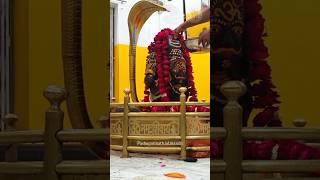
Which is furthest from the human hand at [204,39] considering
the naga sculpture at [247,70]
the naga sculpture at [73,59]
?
the naga sculpture at [73,59]

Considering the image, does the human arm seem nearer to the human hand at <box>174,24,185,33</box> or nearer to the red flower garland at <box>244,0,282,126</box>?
the human hand at <box>174,24,185,33</box>

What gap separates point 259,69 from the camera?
855 millimetres

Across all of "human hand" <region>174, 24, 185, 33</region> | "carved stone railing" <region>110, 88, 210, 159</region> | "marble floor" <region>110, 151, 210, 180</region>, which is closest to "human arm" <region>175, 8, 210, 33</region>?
"human hand" <region>174, 24, 185, 33</region>

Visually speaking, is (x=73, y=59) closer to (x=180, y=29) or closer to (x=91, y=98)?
(x=91, y=98)

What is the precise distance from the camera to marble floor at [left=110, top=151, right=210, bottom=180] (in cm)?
63

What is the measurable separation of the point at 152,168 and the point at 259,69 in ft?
1.27

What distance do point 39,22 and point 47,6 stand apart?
4 cm

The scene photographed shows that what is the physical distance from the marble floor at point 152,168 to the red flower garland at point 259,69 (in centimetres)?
29

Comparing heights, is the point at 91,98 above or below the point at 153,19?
below

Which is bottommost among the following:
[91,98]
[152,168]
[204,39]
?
[152,168]

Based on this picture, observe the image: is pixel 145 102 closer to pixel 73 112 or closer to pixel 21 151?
pixel 73 112

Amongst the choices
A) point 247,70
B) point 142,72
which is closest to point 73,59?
point 142,72

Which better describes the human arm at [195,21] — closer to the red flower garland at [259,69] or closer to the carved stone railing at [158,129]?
the carved stone railing at [158,129]

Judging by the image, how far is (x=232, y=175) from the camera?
2.65 ft
